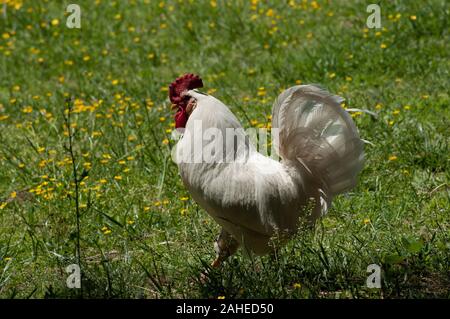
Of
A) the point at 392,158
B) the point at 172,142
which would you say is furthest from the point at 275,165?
the point at 172,142

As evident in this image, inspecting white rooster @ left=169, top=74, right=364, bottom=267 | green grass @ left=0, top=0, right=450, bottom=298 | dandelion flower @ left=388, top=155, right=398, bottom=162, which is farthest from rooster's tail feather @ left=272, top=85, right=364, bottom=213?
dandelion flower @ left=388, top=155, right=398, bottom=162

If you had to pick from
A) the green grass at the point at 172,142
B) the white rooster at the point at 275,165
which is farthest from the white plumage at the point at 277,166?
the green grass at the point at 172,142

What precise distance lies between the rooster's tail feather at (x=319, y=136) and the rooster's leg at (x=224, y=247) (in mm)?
635

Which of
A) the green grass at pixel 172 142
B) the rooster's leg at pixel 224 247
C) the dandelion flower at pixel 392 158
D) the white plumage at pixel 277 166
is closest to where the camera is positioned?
the white plumage at pixel 277 166

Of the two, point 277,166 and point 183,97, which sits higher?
point 183,97

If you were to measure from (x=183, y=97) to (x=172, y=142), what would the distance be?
189 centimetres

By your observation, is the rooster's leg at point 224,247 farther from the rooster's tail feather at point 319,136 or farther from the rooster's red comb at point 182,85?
the rooster's red comb at point 182,85

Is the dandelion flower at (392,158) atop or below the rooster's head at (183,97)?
below

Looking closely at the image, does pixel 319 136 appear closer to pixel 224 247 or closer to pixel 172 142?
pixel 224 247

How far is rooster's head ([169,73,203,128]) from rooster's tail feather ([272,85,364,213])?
58 centimetres

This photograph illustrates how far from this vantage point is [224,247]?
16.9 ft

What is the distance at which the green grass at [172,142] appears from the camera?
4898 millimetres

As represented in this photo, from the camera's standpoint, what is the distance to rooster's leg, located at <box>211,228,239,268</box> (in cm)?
510
